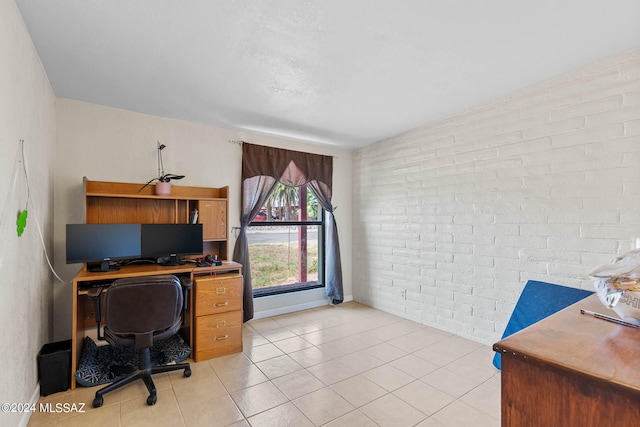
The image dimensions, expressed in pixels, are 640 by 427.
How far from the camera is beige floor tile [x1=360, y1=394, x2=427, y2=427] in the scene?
1.93 meters

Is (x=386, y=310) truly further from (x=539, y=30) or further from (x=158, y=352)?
(x=539, y=30)

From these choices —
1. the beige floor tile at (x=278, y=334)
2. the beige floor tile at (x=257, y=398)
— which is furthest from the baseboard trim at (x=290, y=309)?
the beige floor tile at (x=257, y=398)

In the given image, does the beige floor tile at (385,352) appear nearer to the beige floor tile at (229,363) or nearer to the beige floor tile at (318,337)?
the beige floor tile at (318,337)

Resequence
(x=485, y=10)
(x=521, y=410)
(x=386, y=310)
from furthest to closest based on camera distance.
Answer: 1. (x=386, y=310)
2. (x=485, y=10)
3. (x=521, y=410)

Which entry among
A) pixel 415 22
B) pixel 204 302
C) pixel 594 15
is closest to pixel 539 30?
pixel 594 15

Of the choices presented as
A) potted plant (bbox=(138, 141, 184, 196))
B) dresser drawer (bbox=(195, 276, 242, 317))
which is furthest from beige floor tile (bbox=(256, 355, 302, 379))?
potted plant (bbox=(138, 141, 184, 196))

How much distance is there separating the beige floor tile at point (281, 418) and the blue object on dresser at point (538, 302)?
5.77ft

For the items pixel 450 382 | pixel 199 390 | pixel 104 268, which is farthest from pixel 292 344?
pixel 104 268

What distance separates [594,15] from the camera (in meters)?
1.75

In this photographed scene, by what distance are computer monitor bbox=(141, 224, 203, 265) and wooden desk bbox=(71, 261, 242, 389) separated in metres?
0.14

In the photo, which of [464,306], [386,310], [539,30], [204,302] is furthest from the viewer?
[386,310]

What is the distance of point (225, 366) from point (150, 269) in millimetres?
1124

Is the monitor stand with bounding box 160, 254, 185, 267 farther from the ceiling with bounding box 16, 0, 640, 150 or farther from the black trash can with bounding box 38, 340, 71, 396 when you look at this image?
the ceiling with bounding box 16, 0, 640, 150

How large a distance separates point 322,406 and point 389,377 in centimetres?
68
